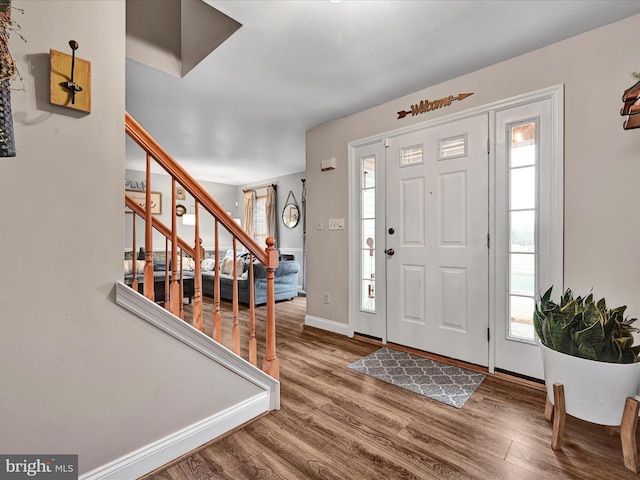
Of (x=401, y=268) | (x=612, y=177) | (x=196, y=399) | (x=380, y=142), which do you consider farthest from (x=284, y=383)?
(x=612, y=177)

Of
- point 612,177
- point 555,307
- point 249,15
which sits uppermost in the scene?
point 249,15

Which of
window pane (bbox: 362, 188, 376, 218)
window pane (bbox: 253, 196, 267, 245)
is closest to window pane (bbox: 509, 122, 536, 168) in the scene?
window pane (bbox: 362, 188, 376, 218)

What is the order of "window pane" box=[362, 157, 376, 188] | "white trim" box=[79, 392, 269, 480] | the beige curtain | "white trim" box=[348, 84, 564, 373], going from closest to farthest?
"white trim" box=[79, 392, 269, 480], "white trim" box=[348, 84, 564, 373], "window pane" box=[362, 157, 376, 188], the beige curtain

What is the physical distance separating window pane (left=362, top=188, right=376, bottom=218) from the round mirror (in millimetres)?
3312

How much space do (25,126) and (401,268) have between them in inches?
104

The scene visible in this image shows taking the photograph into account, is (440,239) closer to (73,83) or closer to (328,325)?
(328,325)

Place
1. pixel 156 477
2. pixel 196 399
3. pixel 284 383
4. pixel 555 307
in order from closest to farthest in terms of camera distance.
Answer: pixel 156 477 → pixel 196 399 → pixel 555 307 → pixel 284 383

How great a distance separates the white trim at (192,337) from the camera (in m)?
1.29

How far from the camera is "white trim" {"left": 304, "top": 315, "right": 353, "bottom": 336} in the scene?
3288mm

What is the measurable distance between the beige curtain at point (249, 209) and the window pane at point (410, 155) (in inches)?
201

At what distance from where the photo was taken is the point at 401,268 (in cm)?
289

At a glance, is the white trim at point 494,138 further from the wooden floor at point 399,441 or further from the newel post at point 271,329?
the newel post at point 271,329

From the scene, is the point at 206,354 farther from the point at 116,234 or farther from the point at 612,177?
the point at 612,177

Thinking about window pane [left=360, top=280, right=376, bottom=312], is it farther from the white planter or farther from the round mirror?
the round mirror
